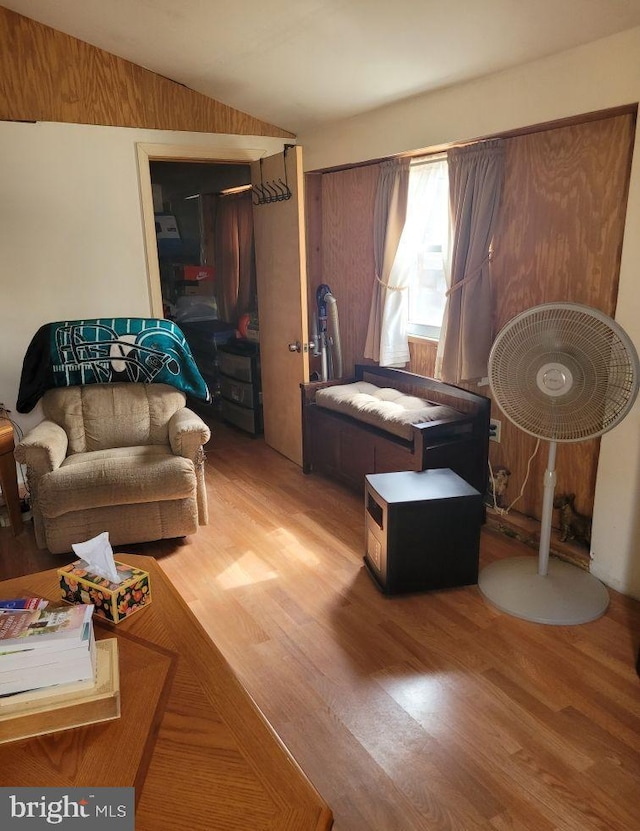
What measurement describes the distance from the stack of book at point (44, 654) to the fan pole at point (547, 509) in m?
1.81

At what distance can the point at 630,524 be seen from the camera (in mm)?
2494

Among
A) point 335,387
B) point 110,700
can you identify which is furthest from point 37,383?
point 110,700

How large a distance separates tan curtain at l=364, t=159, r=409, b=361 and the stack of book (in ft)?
8.71

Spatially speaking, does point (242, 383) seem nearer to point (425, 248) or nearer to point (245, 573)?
point (425, 248)

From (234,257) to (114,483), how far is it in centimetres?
299

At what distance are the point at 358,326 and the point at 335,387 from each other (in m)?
0.55

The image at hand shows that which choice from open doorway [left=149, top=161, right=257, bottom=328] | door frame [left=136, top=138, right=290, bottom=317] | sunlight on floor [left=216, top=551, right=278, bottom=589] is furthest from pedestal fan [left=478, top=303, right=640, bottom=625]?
open doorway [left=149, top=161, right=257, bottom=328]

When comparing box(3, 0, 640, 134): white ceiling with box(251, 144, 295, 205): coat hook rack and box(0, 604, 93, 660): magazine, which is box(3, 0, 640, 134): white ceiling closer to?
box(251, 144, 295, 205): coat hook rack

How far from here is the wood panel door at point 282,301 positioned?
3.67 meters

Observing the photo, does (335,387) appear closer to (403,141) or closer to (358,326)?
(358,326)

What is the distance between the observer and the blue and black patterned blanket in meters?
3.25

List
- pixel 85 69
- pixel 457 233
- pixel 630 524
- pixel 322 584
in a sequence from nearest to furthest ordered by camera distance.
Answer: pixel 630 524
pixel 322 584
pixel 457 233
pixel 85 69

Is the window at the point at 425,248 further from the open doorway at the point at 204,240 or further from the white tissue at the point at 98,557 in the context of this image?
the white tissue at the point at 98,557

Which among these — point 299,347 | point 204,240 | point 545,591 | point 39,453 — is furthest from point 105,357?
point 204,240
